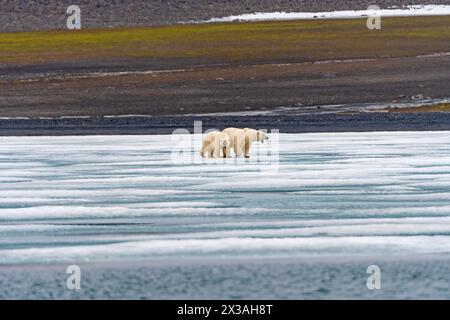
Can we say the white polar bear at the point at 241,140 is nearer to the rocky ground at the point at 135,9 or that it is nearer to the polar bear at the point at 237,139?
the polar bear at the point at 237,139

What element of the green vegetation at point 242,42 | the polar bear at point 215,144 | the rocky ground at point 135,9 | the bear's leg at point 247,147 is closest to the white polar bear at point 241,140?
the bear's leg at point 247,147

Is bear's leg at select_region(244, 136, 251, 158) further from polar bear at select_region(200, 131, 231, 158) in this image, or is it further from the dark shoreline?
the dark shoreline

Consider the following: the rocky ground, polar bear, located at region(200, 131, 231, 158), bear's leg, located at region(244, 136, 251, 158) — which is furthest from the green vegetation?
polar bear, located at region(200, 131, 231, 158)

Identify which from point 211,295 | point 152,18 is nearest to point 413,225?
point 211,295

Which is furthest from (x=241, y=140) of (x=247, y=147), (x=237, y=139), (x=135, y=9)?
(x=135, y=9)

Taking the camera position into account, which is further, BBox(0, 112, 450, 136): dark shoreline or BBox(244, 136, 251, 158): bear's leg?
BBox(0, 112, 450, 136): dark shoreline

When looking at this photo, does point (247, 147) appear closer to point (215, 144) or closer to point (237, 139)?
point (237, 139)
